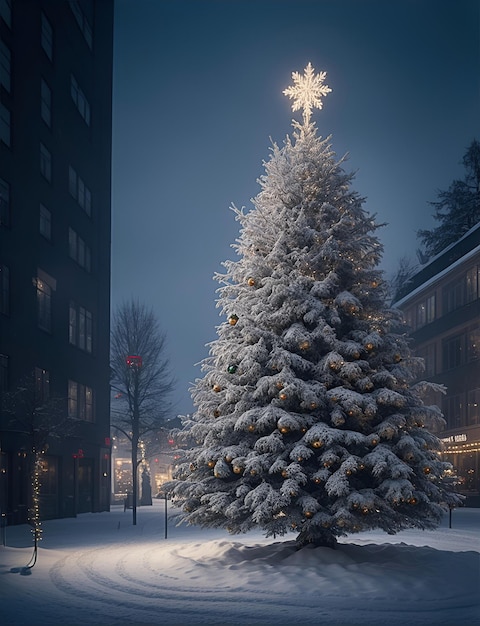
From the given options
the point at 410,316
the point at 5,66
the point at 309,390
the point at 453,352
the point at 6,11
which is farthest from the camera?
the point at 410,316

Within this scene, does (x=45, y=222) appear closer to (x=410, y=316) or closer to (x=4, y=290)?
(x=4, y=290)

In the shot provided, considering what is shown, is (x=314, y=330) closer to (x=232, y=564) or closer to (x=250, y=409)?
(x=250, y=409)

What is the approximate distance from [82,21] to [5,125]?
16614 mm

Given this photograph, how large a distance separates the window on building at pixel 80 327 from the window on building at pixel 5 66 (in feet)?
41.8

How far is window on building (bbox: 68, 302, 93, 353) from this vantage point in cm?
4059

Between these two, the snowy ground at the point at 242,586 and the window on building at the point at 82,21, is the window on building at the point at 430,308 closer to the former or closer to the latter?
the window on building at the point at 82,21

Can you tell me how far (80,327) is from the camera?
4222 cm

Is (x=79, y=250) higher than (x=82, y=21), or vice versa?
(x=82, y=21)

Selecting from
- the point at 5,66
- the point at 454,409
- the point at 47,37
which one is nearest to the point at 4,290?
the point at 5,66

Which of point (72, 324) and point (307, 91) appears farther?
point (72, 324)

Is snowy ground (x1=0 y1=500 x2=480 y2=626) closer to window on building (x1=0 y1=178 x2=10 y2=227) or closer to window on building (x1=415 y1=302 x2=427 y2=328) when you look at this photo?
window on building (x1=0 y1=178 x2=10 y2=227)

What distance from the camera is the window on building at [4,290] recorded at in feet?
98.7

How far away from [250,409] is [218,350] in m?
1.92

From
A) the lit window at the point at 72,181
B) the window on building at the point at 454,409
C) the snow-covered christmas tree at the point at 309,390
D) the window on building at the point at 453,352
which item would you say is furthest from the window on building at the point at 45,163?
the window on building at the point at 454,409
